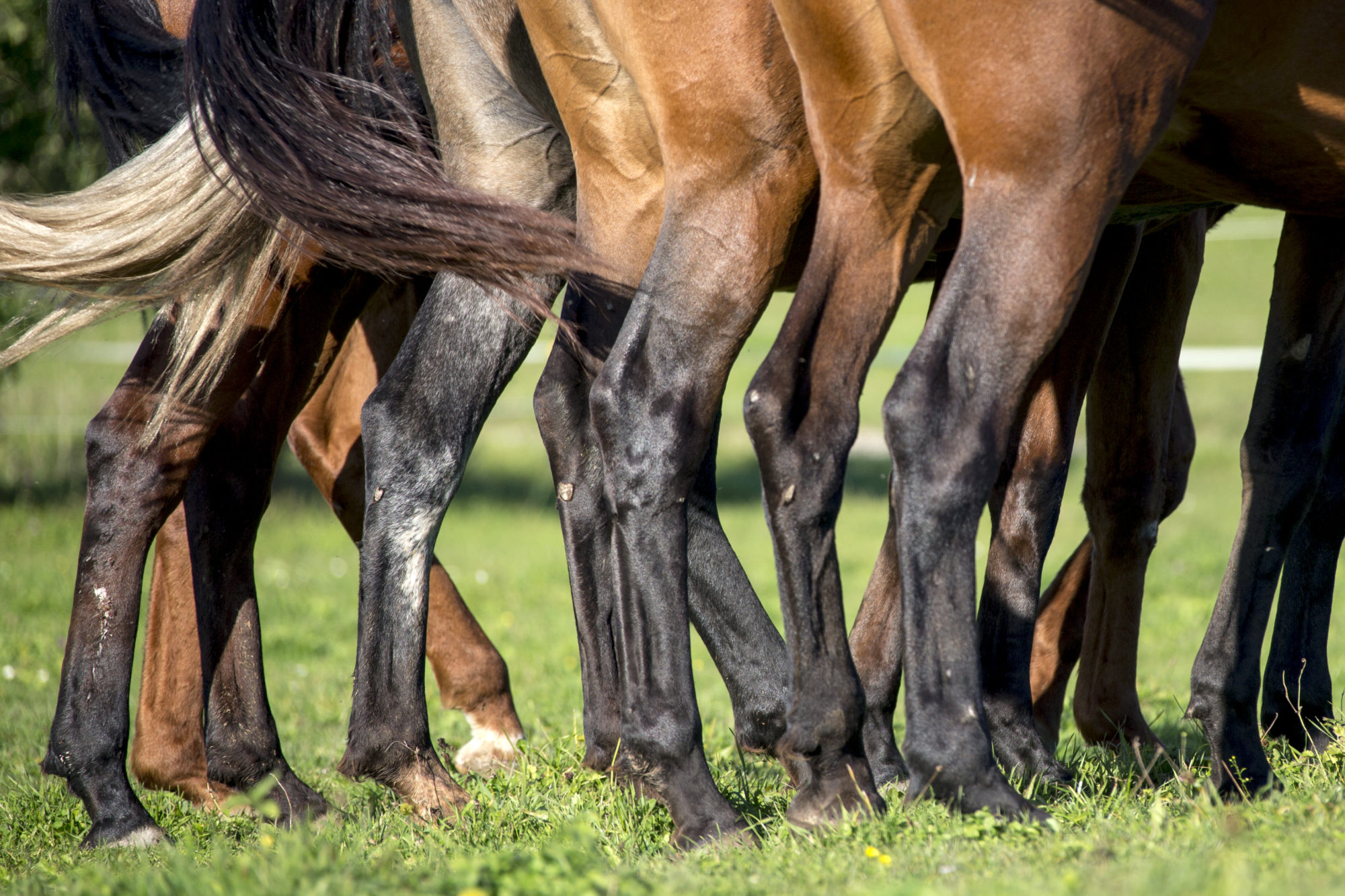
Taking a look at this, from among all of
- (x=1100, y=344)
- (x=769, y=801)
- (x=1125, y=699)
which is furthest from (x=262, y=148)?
(x=1125, y=699)

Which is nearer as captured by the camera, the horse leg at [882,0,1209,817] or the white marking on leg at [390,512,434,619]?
the horse leg at [882,0,1209,817]

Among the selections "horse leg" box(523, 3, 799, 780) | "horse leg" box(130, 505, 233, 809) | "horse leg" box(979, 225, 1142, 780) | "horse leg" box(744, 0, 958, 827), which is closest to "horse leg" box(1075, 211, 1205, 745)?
"horse leg" box(979, 225, 1142, 780)

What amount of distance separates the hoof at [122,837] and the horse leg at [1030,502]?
2.26 m

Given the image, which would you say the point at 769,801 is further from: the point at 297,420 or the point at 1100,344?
the point at 297,420

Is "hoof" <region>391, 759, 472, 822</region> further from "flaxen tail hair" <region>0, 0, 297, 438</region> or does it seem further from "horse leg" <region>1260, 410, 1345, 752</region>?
"horse leg" <region>1260, 410, 1345, 752</region>

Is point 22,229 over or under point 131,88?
under

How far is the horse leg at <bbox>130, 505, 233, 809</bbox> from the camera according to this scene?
3.67 meters

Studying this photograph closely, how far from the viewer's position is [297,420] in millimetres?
4711

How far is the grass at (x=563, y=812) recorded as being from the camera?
6.52 feet

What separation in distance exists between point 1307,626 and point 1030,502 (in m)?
0.81

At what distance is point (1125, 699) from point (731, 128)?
227 centimetres

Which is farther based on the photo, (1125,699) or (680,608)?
(1125,699)

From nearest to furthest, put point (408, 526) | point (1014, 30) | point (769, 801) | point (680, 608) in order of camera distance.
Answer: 1. point (1014, 30)
2. point (680, 608)
3. point (769, 801)
4. point (408, 526)

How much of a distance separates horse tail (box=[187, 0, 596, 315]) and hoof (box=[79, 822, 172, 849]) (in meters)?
1.59
